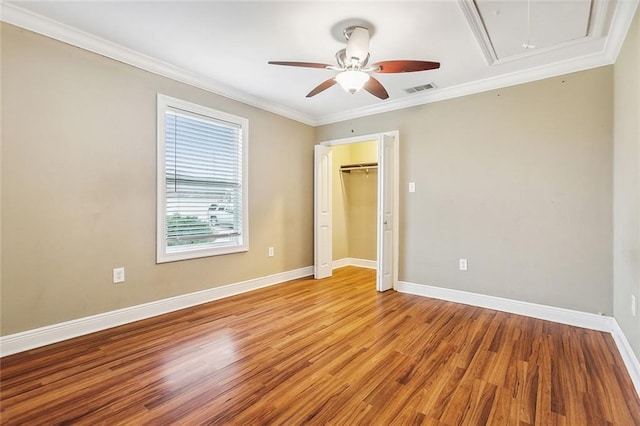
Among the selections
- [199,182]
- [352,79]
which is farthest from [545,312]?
[199,182]

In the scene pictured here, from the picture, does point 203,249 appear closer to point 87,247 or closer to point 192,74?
point 87,247

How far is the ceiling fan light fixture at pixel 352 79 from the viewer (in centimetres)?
234

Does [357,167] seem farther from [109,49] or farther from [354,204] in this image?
[109,49]

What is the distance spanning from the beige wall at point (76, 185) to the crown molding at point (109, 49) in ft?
0.20

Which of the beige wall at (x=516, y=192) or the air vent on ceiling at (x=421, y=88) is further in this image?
the air vent on ceiling at (x=421, y=88)

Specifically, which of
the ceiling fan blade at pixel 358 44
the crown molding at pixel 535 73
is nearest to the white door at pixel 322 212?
the crown molding at pixel 535 73

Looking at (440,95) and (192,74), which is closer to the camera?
(192,74)

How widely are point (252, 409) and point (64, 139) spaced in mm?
2569

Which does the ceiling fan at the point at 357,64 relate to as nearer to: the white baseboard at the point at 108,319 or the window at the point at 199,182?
the window at the point at 199,182

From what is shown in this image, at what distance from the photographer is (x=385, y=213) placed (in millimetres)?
3971

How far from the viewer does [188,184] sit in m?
3.35

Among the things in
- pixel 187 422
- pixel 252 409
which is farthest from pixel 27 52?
pixel 252 409

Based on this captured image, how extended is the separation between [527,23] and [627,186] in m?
1.44

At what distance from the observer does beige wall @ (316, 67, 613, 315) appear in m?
2.83
